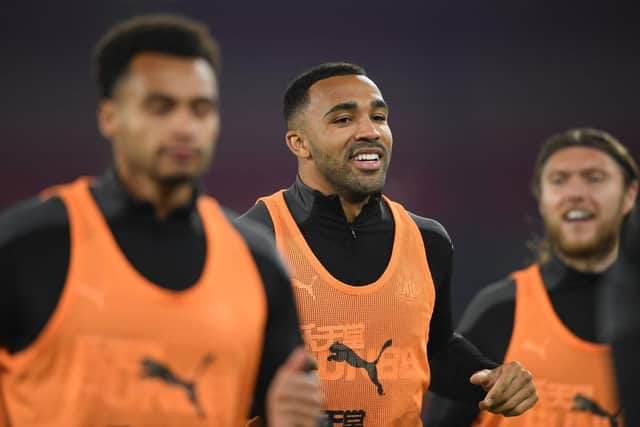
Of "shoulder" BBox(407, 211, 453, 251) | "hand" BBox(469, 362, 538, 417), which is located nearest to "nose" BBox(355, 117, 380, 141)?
"shoulder" BBox(407, 211, 453, 251)

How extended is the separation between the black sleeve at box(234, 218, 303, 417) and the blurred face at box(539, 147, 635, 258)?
1.99m

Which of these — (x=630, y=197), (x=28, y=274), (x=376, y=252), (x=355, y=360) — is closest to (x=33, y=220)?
(x=28, y=274)

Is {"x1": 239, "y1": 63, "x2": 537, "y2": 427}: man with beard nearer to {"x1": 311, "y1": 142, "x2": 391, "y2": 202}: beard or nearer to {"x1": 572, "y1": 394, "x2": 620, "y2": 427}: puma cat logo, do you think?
{"x1": 311, "y1": 142, "x2": 391, "y2": 202}: beard

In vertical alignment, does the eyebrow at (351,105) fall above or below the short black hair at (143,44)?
above

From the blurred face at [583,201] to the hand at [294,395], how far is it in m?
2.05

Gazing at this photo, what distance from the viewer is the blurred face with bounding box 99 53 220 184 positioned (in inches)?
83.4

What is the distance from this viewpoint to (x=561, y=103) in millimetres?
6223

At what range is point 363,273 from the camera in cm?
320

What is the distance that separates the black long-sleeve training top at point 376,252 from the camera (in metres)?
3.21

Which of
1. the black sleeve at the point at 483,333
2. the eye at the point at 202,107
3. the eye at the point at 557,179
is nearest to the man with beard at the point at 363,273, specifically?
the black sleeve at the point at 483,333

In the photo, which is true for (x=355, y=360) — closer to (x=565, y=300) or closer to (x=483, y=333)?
(x=483, y=333)

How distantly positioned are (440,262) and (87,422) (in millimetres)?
1510

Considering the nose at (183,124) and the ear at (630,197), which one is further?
the ear at (630,197)

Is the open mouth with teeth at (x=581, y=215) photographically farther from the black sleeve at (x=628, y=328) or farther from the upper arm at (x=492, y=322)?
the black sleeve at (x=628, y=328)
